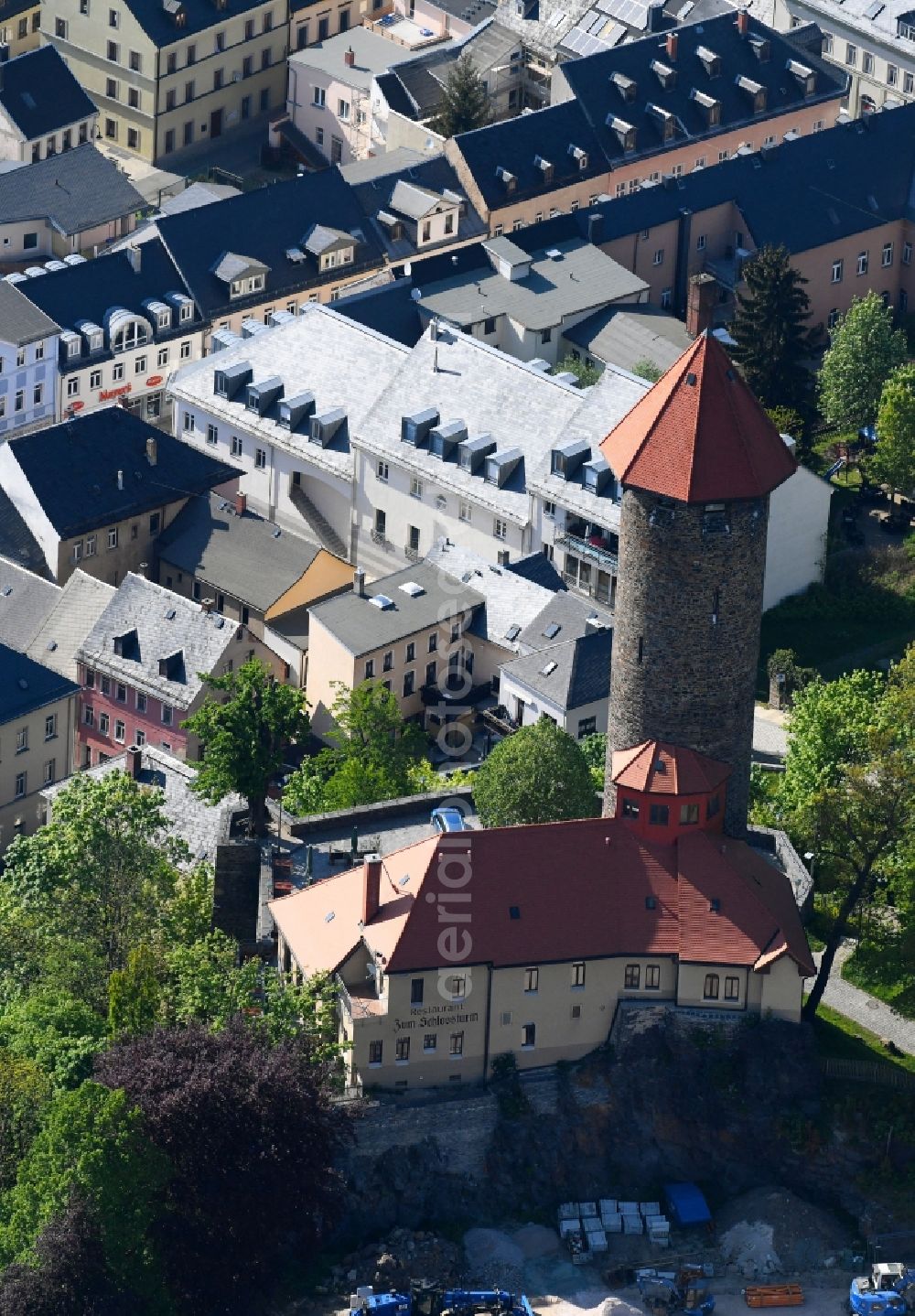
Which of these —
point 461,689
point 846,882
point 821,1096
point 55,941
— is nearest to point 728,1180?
Answer: point 821,1096

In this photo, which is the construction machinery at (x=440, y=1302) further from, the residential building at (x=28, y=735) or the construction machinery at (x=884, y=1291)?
the residential building at (x=28, y=735)

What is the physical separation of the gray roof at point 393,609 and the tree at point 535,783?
88.2 ft

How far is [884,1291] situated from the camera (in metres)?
149

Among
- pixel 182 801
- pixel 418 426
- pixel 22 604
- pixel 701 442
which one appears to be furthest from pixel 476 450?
pixel 701 442

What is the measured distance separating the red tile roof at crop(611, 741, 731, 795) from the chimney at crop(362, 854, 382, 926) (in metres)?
9.87

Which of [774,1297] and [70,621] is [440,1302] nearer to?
[774,1297]

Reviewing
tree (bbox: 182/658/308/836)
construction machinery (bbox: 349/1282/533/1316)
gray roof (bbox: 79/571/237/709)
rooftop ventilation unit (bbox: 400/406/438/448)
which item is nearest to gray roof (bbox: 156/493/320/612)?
gray roof (bbox: 79/571/237/709)

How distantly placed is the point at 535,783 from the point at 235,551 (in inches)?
1648

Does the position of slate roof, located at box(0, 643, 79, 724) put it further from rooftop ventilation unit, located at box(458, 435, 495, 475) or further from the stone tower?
the stone tower

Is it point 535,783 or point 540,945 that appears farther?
point 535,783

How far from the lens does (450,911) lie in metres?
148

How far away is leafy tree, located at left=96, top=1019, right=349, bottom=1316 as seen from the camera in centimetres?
14438

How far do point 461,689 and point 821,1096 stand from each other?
4200cm

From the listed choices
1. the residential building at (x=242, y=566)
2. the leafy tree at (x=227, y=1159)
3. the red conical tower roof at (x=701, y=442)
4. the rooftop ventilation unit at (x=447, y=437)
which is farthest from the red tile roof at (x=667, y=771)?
the rooftop ventilation unit at (x=447, y=437)
